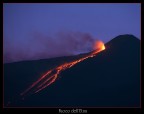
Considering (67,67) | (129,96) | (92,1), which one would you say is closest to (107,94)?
(129,96)

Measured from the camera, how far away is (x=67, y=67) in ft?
30.1

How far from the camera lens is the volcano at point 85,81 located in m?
8.67

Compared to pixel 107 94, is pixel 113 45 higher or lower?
higher

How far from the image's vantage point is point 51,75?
9070mm

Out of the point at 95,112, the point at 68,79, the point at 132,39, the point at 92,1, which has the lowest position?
the point at 95,112

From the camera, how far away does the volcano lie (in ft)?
28.5

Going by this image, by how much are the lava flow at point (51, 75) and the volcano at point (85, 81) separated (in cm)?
7

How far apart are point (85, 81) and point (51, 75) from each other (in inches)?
26.1

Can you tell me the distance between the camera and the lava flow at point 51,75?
8.82 metres

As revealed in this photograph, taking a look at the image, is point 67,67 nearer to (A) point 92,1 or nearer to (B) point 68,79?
(B) point 68,79

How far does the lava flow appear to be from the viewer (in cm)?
882

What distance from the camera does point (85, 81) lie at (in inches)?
351

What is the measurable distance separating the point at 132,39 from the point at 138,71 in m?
0.64

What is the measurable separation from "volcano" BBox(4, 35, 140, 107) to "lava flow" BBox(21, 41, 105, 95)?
0.22ft
